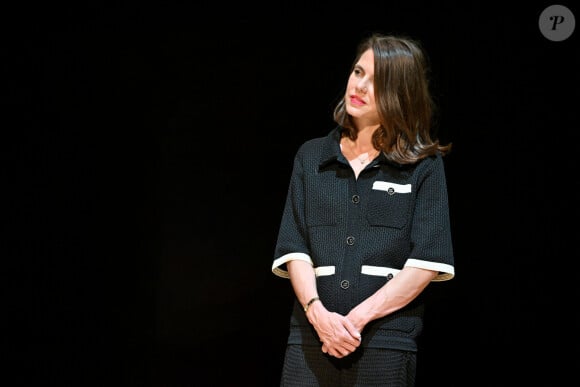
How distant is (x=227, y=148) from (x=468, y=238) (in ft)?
2.83

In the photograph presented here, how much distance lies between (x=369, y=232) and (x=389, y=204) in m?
0.08

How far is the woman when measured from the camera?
188 cm

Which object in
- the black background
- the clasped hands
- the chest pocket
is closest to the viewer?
the clasped hands

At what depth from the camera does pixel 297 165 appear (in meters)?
2.11

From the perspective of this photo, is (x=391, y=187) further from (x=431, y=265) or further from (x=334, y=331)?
(x=334, y=331)

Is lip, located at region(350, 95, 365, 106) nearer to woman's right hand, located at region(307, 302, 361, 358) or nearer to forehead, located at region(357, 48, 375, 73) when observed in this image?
forehead, located at region(357, 48, 375, 73)

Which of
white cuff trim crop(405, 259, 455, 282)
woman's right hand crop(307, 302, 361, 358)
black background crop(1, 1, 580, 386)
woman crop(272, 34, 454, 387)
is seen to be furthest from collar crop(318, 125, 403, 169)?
black background crop(1, 1, 580, 386)

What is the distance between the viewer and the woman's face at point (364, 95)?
204cm

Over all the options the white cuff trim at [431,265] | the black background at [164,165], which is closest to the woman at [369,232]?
the white cuff trim at [431,265]

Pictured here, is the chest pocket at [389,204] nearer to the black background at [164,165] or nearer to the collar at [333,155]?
the collar at [333,155]

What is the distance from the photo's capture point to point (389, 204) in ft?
6.43

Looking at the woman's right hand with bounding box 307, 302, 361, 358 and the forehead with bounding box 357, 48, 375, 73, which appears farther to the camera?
Answer: the forehead with bounding box 357, 48, 375, 73

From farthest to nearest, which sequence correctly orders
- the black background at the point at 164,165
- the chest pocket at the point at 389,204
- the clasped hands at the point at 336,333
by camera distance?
the black background at the point at 164,165 → the chest pocket at the point at 389,204 → the clasped hands at the point at 336,333

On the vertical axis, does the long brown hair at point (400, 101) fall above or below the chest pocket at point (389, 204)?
above
